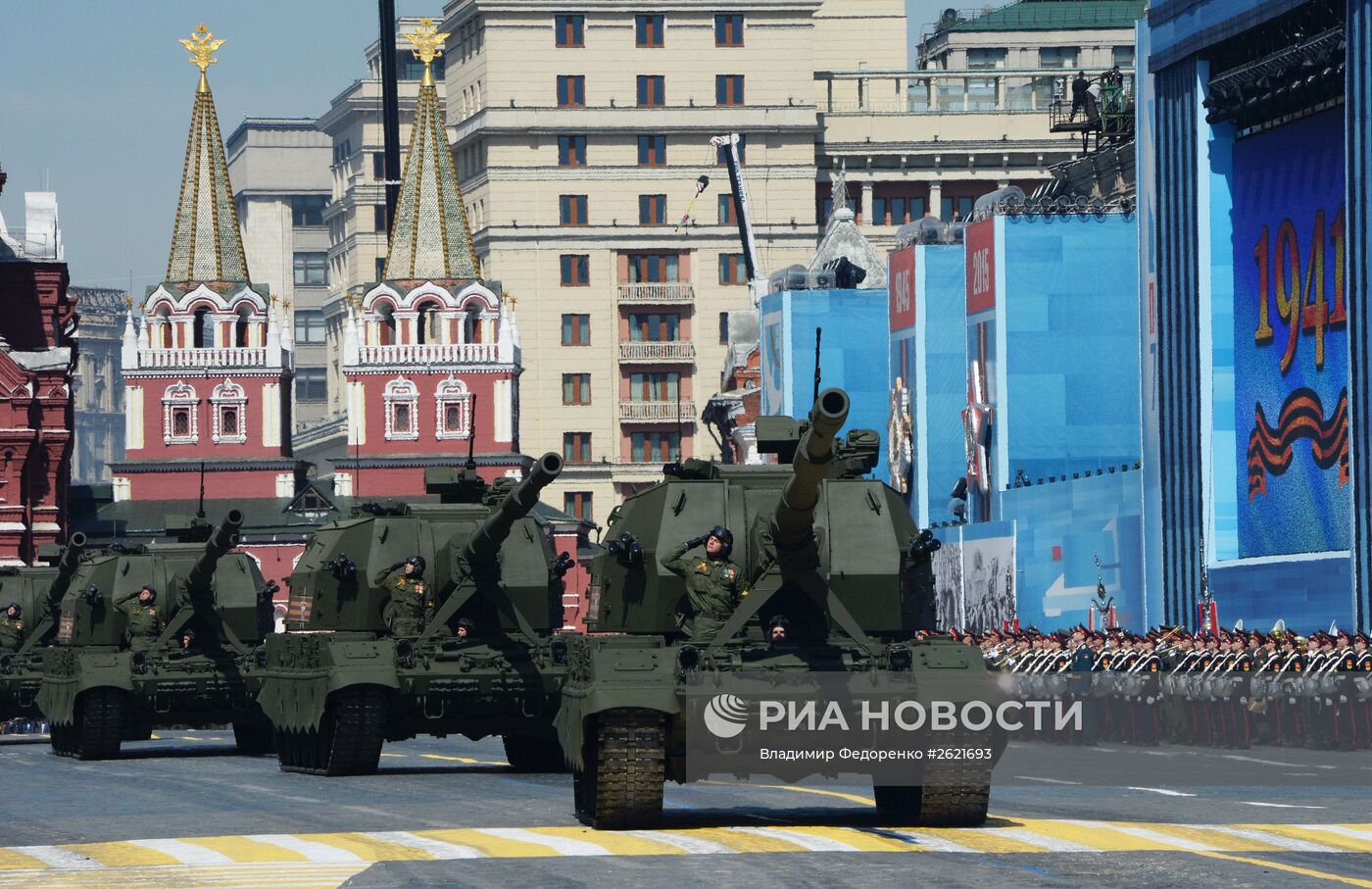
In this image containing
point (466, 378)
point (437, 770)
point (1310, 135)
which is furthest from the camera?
point (466, 378)

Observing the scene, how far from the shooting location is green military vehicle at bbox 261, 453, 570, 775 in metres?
29.5

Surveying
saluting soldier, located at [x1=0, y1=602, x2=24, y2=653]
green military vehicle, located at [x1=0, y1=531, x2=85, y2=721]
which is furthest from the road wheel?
saluting soldier, located at [x1=0, y1=602, x2=24, y2=653]

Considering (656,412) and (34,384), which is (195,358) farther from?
(656,412)

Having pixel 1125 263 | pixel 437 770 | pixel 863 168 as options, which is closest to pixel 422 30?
pixel 863 168

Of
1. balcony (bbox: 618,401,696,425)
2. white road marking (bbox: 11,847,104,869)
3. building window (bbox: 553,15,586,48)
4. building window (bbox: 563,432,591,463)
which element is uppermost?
building window (bbox: 553,15,586,48)

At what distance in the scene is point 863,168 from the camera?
13225 cm

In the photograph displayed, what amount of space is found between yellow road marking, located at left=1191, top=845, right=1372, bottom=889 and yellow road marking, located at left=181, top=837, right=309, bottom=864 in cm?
606

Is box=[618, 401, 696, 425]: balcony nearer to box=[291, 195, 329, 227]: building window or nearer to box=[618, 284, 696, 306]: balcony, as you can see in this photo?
box=[618, 284, 696, 306]: balcony

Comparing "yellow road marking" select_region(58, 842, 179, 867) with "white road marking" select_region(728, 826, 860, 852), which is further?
"yellow road marking" select_region(58, 842, 179, 867)

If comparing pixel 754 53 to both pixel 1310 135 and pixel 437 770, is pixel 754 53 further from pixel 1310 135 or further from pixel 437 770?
pixel 437 770

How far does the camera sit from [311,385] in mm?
191500

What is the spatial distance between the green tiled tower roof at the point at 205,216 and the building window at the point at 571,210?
21.0 metres

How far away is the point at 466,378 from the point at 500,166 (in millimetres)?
19765

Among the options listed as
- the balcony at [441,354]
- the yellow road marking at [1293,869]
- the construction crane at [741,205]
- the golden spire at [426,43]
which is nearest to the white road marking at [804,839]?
the yellow road marking at [1293,869]
